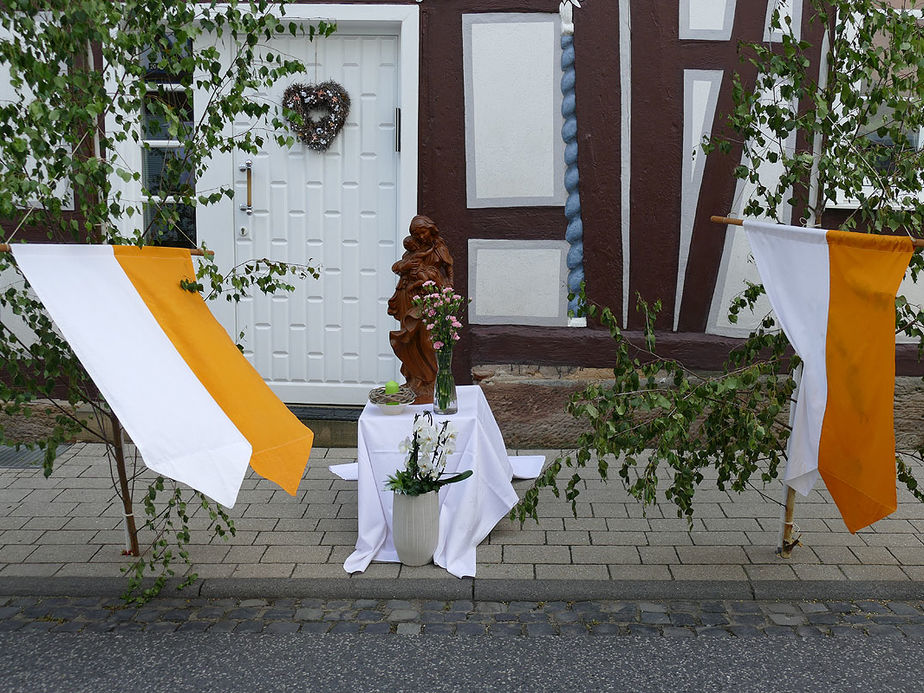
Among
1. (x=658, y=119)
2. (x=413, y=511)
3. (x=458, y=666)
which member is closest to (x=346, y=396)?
(x=413, y=511)

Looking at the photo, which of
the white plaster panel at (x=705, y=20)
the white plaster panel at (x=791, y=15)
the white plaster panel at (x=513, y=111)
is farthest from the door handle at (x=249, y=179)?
the white plaster panel at (x=791, y=15)

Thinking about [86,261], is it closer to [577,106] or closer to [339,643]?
[339,643]

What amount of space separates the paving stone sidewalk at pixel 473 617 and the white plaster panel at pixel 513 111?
314 centimetres

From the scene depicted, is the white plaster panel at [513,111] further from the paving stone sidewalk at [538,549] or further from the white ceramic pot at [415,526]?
the white ceramic pot at [415,526]

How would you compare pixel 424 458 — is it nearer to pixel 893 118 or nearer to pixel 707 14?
pixel 893 118

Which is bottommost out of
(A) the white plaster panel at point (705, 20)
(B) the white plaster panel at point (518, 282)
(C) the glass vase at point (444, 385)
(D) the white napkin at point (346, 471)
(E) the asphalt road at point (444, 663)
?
(E) the asphalt road at point (444, 663)

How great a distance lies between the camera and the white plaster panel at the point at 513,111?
646cm

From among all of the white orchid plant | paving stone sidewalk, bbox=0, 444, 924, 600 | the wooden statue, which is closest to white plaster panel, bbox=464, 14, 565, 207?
the wooden statue

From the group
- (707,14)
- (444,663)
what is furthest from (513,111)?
(444,663)

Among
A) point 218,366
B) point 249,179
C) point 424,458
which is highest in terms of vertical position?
point 249,179

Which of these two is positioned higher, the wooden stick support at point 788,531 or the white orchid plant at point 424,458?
the white orchid plant at point 424,458

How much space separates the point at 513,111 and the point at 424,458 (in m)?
2.92

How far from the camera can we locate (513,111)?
21.4 ft

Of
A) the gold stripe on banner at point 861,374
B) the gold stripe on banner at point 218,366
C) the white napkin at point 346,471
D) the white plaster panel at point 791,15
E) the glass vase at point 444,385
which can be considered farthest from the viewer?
the white plaster panel at point 791,15
